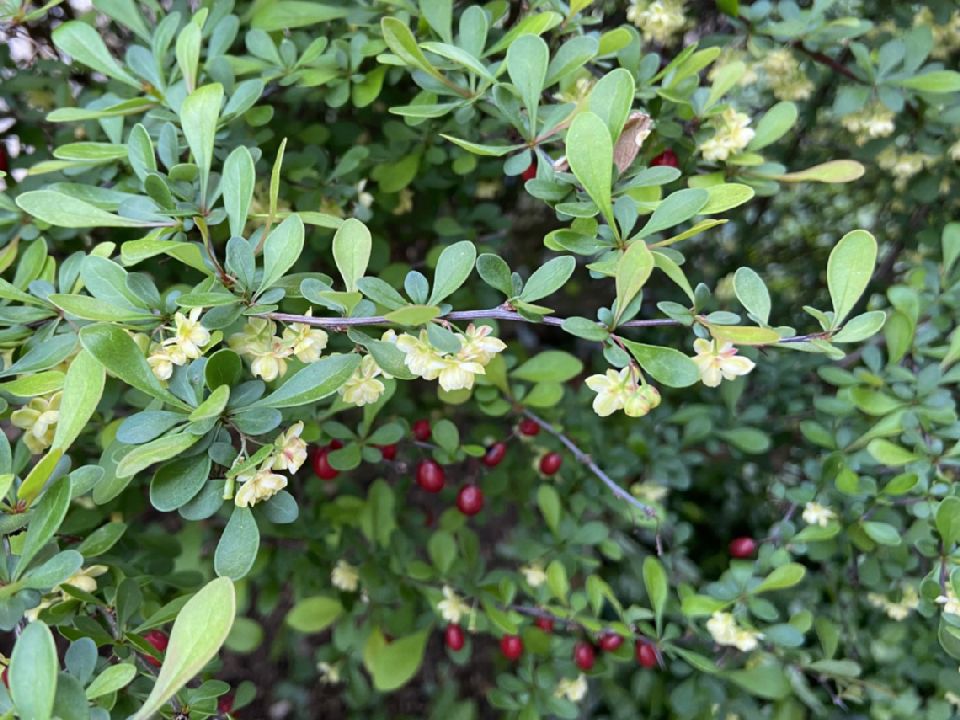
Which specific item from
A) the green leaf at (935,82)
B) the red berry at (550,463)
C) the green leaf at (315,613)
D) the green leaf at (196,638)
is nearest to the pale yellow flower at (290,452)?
the green leaf at (196,638)

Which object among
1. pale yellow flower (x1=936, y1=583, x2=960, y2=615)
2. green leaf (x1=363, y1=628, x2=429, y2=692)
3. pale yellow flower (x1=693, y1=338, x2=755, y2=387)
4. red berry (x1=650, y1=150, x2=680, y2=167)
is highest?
red berry (x1=650, y1=150, x2=680, y2=167)

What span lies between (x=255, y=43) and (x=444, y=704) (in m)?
1.20

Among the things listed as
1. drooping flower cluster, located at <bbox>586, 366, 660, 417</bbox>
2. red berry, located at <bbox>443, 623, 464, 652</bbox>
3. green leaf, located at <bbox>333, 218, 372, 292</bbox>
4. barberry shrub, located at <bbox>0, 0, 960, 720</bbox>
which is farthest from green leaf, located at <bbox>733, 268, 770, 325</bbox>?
red berry, located at <bbox>443, 623, 464, 652</bbox>

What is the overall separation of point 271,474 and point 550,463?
0.66 meters

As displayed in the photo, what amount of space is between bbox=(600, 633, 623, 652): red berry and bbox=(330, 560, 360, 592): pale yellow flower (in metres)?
0.40

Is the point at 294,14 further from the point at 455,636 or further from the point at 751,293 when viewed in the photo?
the point at 455,636

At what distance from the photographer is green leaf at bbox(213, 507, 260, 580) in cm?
55

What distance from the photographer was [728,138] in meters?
0.82

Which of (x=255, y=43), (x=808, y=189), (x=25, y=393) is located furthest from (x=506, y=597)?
(x=808, y=189)

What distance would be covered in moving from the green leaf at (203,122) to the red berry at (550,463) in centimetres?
69

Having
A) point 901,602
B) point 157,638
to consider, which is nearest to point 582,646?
point 901,602

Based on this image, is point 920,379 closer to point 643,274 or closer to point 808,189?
point 643,274

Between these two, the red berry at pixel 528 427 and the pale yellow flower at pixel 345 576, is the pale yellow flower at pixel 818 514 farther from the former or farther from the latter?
the pale yellow flower at pixel 345 576

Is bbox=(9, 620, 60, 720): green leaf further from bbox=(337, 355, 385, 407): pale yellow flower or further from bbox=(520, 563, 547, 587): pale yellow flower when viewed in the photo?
bbox=(520, 563, 547, 587): pale yellow flower
